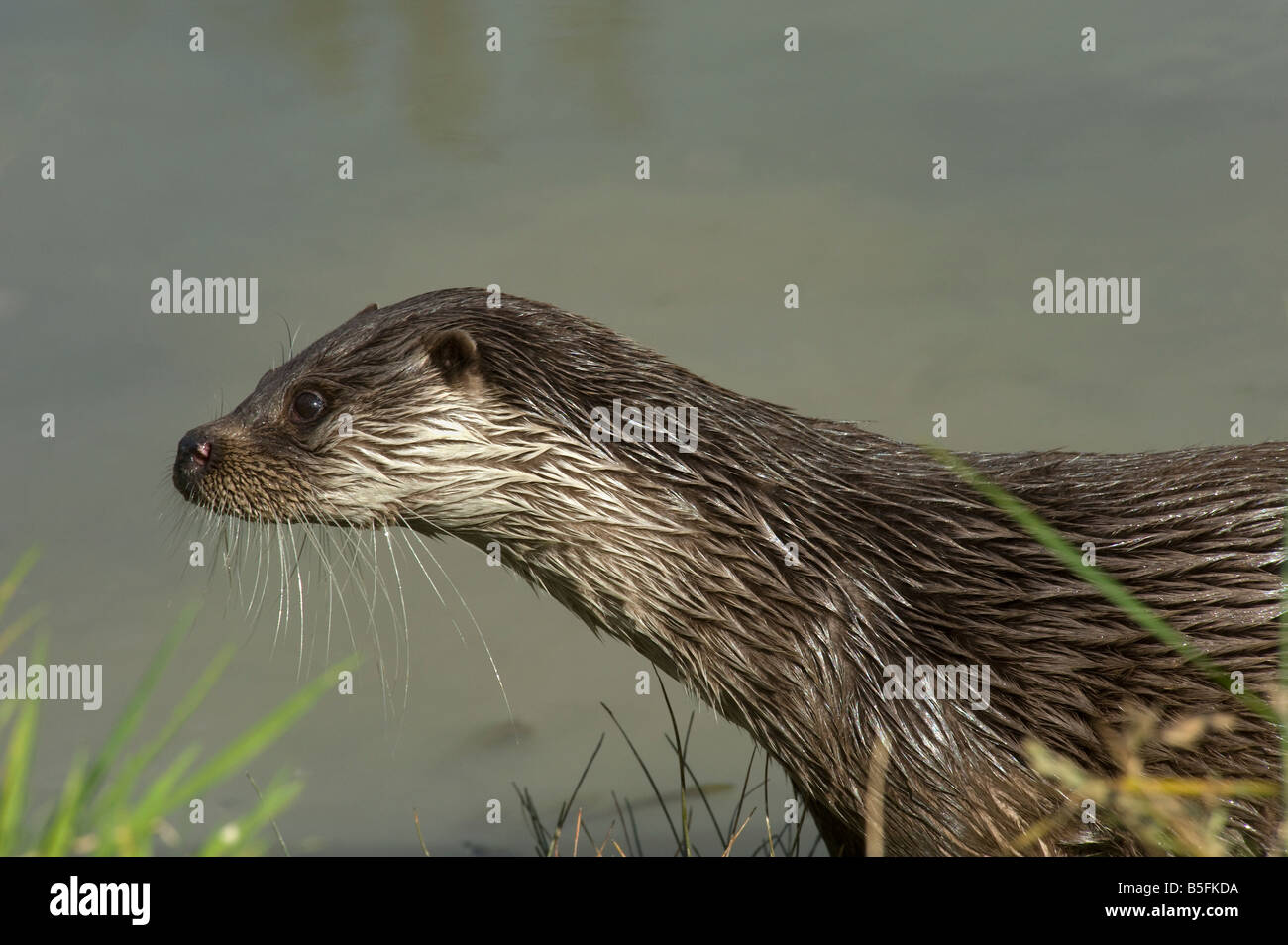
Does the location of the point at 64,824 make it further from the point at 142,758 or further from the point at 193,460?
the point at 193,460

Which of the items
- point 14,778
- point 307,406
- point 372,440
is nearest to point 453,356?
point 372,440

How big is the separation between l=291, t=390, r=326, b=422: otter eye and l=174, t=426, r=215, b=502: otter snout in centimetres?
23

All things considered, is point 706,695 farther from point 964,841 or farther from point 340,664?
point 340,664

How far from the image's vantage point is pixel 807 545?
3.46m

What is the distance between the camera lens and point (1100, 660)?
10.9 ft

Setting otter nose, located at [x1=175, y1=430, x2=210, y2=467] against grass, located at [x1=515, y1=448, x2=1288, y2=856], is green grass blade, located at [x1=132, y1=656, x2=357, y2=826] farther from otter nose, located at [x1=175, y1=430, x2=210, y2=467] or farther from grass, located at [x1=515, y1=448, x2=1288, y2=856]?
otter nose, located at [x1=175, y1=430, x2=210, y2=467]

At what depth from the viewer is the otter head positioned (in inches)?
138

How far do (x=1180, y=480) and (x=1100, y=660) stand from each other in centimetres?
55

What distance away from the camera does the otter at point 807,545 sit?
3.31m

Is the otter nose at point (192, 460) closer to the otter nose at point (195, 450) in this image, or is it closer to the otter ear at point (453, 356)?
the otter nose at point (195, 450)

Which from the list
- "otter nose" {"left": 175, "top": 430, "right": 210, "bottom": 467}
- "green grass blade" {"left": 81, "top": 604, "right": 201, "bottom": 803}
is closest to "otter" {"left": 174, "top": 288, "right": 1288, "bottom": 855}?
"otter nose" {"left": 175, "top": 430, "right": 210, "bottom": 467}
